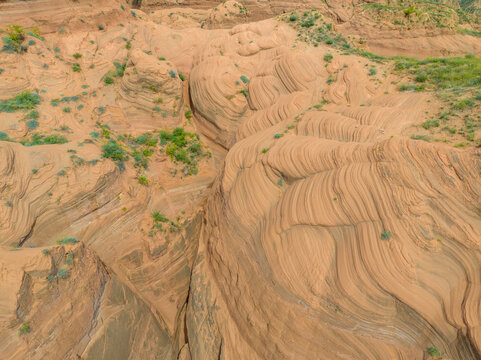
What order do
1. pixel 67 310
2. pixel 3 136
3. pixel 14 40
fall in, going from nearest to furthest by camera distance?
1. pixel 67 310
2. pixel 3 136
3. pixel 14 40

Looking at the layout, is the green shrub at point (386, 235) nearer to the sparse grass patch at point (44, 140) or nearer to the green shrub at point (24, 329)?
the green shrub at point (24, 329)

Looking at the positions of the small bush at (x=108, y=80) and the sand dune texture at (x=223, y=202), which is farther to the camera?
the small bush at (x=108, y=80)

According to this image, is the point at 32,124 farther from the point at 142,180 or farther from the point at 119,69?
the point at 119,69

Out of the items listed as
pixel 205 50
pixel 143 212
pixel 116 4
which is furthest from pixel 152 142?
pixel 116 4

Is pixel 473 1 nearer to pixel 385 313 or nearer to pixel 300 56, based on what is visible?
pixel 300 56

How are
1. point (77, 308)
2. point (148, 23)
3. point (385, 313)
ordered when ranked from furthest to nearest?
1. point (148, 23)
2. point (77, 308)
3. point (385, 313)

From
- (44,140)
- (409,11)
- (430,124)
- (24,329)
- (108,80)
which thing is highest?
(409,11)

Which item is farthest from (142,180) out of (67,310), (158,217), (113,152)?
(67,310)

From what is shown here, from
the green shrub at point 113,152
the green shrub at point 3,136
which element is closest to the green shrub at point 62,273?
the green shrub at point 113,152

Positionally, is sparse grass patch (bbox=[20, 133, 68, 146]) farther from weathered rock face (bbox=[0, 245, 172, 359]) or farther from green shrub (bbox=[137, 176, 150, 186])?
weathered rock face (bbox=[0, 245, 172, 359])
